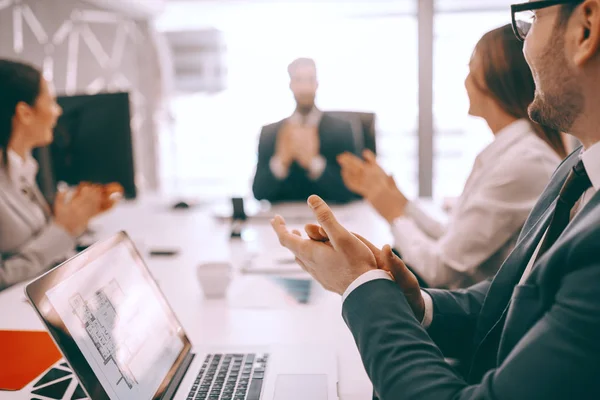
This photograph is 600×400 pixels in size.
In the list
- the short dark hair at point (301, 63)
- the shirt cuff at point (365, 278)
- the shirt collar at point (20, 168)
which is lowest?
the shirt cuff at point (365, 278)

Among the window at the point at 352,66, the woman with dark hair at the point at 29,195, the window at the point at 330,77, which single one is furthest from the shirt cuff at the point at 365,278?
the window at the point at 330,77

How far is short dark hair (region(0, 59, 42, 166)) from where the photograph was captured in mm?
1979

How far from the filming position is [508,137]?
4.76 ft

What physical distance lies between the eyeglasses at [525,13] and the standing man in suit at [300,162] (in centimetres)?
188

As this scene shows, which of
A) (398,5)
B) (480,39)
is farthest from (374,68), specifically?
(480,39)

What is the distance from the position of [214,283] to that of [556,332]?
97 centimetres

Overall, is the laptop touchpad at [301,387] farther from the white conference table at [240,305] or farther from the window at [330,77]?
the window at [330,77]

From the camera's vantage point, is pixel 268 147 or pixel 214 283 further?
pixel 268 147

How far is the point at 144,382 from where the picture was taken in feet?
2.62

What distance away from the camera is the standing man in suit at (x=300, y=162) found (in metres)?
2.78

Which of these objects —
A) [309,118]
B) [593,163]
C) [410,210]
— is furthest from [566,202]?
[309,118]

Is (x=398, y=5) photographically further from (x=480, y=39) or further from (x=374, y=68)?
(x=480, y=39)

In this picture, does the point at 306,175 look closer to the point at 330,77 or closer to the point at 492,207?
the point at 492,207

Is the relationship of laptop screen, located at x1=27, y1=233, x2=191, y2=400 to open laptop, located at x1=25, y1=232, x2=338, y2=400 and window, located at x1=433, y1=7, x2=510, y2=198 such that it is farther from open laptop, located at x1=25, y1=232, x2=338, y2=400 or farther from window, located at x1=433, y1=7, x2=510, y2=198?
window, located at x1=433, y1=7, x2=510, y2=198
